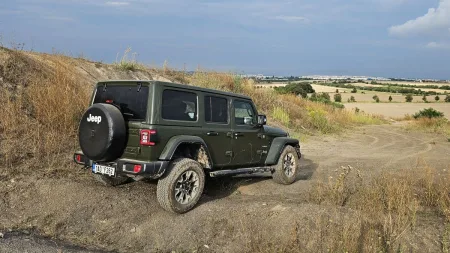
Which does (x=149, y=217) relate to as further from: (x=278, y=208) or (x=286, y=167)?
(x=286, y=167)

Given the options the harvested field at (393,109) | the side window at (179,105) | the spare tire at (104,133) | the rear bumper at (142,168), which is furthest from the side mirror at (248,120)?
the harvested field at (393,109)

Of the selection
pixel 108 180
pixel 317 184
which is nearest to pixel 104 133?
pixel 108 180

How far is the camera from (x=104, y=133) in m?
6.20

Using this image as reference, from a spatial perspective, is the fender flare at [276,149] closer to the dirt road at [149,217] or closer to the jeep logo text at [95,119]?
the dirt road at [149,217]

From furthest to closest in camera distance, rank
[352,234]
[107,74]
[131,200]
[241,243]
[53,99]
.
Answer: [107,74] < [53,99] < [131,200] < [241,243] < [352,234]

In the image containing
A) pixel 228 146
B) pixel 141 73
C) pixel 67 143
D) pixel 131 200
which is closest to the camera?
pixel 131 200

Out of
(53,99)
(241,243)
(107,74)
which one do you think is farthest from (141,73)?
(241,243)

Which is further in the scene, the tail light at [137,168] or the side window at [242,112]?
the side window at [242,112]

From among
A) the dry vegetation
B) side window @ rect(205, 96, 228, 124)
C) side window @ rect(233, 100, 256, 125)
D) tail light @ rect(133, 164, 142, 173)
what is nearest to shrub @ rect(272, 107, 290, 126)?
the dry vegetation

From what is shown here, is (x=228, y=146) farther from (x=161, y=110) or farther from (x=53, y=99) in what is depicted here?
(x=53, y=99)

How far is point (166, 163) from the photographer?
246 inches

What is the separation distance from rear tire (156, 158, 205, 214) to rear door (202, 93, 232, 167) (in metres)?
0.59

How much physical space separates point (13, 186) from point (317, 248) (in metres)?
5.06

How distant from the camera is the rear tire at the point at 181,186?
20.6ft
